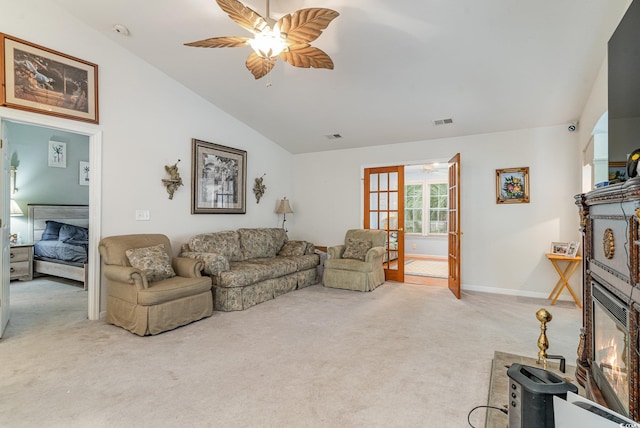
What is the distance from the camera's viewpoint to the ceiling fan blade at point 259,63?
271 cm

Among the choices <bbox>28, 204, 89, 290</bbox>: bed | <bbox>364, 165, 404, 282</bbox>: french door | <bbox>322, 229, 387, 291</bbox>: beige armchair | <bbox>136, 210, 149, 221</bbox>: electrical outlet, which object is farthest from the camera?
<bbox>364, 165, 404, 282</bbox>: french door

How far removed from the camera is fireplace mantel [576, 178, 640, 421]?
4.04 feet

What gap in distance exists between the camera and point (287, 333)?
3162mm

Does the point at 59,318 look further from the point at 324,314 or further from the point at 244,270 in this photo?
the point at 324,314

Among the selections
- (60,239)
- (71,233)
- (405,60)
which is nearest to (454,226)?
(405,60)

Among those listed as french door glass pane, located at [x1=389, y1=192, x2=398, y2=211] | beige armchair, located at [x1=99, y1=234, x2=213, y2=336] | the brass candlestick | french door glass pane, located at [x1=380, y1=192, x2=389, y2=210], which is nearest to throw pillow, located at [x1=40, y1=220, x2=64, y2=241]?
beige armchair, located at [x1=99, y1=234, x2=213, y2=336]

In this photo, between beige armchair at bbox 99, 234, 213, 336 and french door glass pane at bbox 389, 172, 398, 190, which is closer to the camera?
beige armchair at bbox 99, 234, 213, 336

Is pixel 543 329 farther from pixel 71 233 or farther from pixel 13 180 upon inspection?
pixel 13 180

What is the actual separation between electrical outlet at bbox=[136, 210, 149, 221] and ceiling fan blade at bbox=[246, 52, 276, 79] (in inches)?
92.1

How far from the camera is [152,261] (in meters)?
3.44

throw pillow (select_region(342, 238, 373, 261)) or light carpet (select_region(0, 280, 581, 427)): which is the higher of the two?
throw pillow (select_region(342, 238, 373, 261))

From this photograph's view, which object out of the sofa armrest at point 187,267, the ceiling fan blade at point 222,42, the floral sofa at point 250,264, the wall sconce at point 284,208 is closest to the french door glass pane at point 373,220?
the floral sofa at point 250,264

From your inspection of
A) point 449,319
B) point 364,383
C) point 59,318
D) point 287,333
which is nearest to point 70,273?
point 59,318

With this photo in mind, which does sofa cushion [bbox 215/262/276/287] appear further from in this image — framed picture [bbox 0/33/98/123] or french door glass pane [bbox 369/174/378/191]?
french door glass pane [bbox 369/174/378/191]
